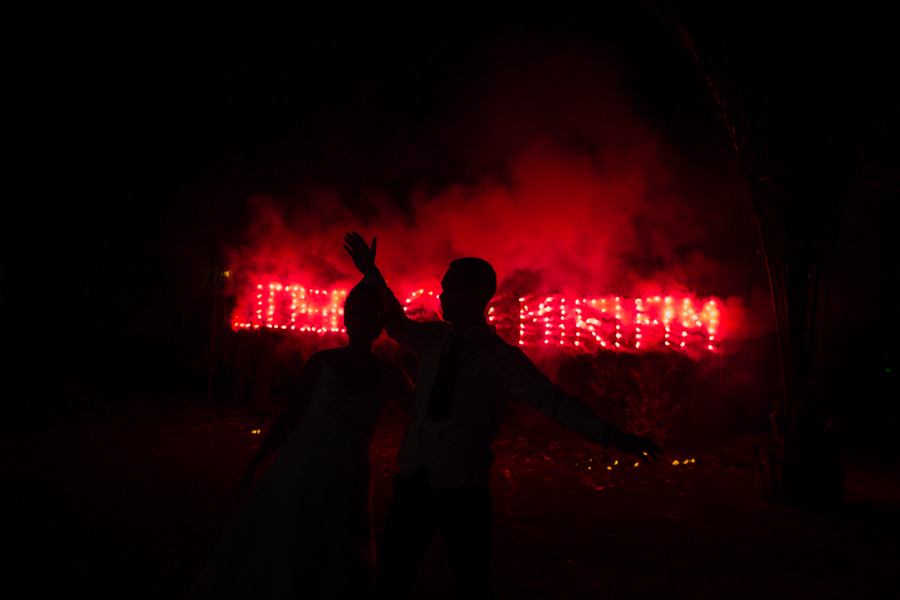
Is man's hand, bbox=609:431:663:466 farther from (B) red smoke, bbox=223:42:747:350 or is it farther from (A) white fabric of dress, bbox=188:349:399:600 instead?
(B) red smoke, bbox=223:42:747:350

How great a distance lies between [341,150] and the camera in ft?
32.9

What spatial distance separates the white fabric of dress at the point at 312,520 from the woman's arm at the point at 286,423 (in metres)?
0.06

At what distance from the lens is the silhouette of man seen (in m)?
2.19

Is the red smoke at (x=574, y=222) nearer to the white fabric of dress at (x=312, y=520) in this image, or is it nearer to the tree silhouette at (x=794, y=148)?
the tree silhouette at (x=794, y=148)

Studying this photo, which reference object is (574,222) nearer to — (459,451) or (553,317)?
(553,317)

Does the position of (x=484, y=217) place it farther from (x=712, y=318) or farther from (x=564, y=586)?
(x=564, y=586)

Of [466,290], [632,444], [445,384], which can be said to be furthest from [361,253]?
[632,444]

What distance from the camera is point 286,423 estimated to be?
8.62 ft

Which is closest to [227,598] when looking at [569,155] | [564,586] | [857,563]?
[564,586]

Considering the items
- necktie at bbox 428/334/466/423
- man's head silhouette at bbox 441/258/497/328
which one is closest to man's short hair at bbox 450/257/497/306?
man's head silhouette at bbox 441/258/497/328

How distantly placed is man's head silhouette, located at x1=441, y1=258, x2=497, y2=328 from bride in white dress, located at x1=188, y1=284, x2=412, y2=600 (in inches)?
17.6

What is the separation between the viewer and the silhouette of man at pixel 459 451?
219cm

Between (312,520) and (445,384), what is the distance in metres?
0.80

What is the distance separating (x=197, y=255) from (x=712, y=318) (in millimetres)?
8939
